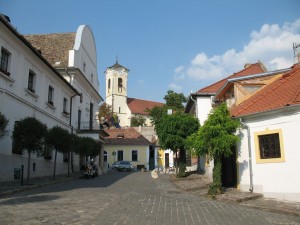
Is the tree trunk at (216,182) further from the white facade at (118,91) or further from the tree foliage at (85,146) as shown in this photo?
the white facade at (118,91)

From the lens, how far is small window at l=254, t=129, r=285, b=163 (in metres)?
13.5

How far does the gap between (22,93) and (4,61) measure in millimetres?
2628

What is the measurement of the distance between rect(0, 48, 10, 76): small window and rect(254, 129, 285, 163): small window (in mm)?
13210

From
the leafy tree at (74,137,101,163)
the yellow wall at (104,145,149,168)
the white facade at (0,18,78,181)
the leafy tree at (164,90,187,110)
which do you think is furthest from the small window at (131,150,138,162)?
the white facade at (0,18,78,181)

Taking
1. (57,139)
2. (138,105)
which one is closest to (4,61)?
(57,139)

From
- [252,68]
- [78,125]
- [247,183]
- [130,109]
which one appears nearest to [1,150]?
[247,183]

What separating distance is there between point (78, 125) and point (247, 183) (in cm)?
2192

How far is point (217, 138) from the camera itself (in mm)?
14070

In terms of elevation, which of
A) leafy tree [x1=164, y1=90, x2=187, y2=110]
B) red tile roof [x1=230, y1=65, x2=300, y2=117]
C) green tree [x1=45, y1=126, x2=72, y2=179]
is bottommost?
green tree [x1=45, y1=126, x2=72, y2=179]

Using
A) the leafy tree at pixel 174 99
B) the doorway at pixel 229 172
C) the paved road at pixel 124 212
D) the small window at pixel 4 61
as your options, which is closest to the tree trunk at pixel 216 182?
the paved road at pixel 124 212

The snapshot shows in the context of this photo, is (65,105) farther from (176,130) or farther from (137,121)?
(137,121)

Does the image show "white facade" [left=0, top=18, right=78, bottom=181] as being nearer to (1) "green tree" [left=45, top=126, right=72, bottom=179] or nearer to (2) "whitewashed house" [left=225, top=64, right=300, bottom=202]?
(1) "green tree" [left=45, top=126, right=72, bottom=179]

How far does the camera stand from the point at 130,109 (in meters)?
95.8

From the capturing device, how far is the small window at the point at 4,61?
1741 centimetres
